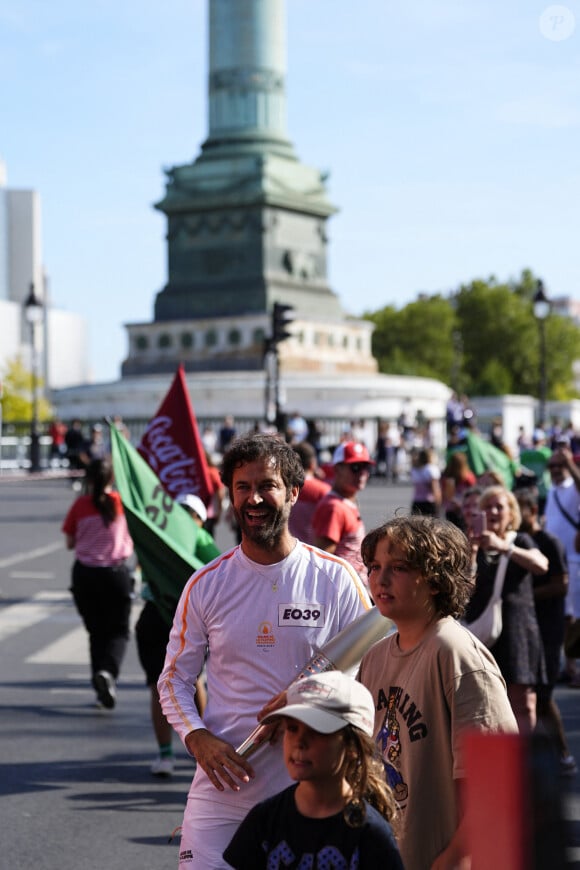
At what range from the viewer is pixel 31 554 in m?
19.7

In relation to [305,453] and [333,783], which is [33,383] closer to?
[305,453]

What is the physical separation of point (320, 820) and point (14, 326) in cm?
11932

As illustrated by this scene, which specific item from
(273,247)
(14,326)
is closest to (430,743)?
(273,247)

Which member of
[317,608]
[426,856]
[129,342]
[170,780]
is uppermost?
[129,342]

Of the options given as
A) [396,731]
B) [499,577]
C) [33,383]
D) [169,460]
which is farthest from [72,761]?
[33,383]

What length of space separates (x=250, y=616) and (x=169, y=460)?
620cm

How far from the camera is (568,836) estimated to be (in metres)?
1.07

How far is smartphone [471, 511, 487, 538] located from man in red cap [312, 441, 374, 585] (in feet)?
5.46

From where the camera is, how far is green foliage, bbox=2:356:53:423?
3794 inches

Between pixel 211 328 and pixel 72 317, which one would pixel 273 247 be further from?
pixel 72 317

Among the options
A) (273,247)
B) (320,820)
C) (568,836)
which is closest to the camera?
(568,836)

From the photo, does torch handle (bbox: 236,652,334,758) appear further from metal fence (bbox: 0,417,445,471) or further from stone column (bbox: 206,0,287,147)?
stone column (bbox: 206,0,287,147)

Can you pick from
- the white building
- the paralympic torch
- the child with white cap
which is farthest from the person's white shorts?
the white building

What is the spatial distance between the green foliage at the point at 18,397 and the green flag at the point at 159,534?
86.6 m
